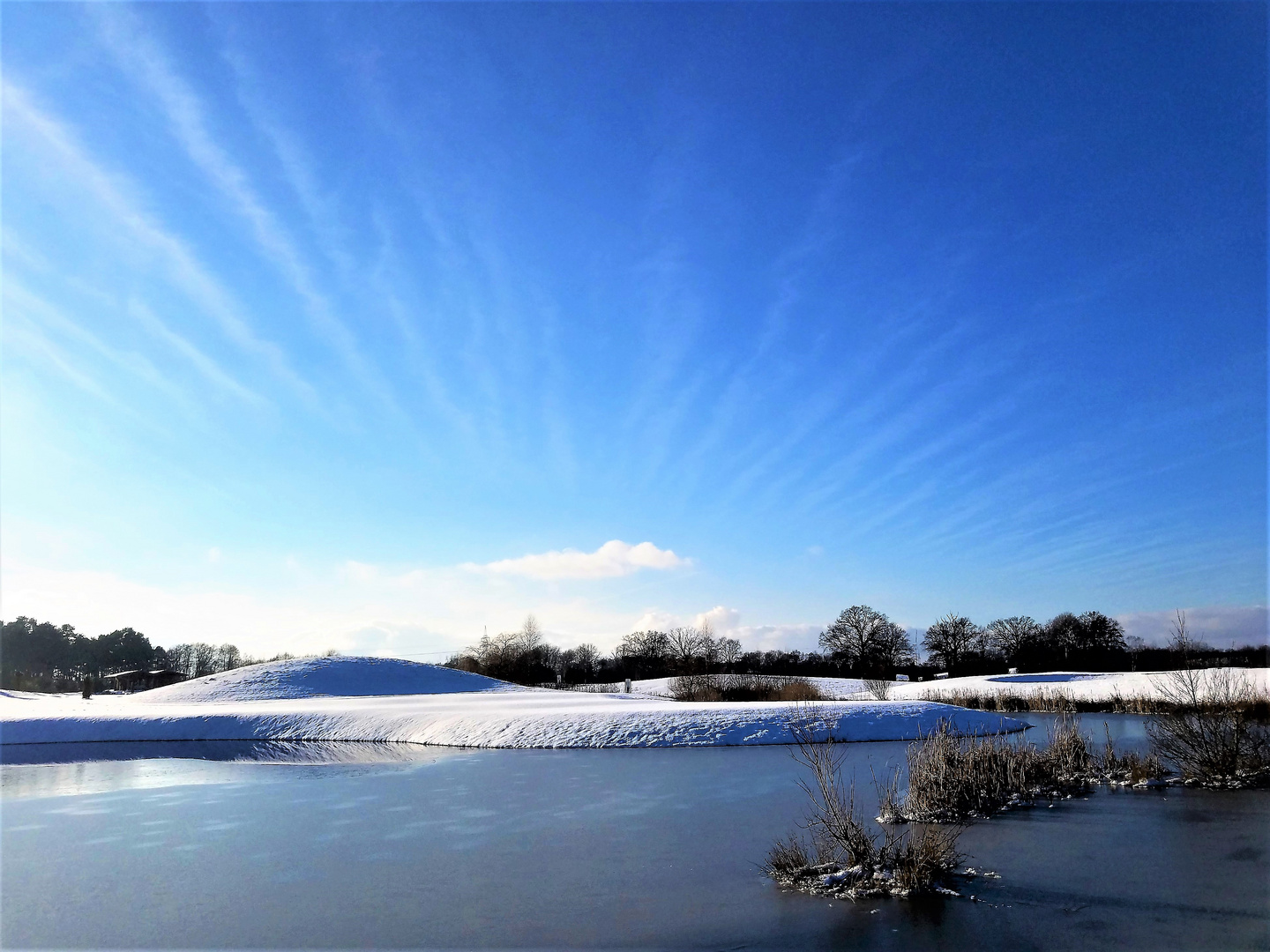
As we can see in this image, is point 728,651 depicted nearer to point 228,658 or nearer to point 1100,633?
point 1100,633

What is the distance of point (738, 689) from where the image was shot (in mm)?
38844

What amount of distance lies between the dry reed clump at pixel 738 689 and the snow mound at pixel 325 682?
1046 cm

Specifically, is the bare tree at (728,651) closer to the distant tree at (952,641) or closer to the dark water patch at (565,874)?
the distant tree at (952,641)

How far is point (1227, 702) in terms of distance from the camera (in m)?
15.8

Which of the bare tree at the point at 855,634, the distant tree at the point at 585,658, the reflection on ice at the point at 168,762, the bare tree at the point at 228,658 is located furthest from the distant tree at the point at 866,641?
the bare tree at the point at 228,658

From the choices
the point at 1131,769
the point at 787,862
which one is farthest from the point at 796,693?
the point at 787,862

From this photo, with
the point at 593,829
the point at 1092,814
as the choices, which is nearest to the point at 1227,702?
the point at 1092,814

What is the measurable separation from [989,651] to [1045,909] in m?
73.7

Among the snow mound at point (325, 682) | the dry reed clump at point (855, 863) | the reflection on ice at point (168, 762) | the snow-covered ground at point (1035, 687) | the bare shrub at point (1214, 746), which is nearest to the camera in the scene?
the dry reed clump at point (855, 863)

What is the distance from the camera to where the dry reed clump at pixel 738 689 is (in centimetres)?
3725

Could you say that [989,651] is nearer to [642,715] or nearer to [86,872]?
[642,715]

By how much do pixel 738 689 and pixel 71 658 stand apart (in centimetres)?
7673

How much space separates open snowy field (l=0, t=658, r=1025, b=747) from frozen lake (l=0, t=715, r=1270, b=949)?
623 cm

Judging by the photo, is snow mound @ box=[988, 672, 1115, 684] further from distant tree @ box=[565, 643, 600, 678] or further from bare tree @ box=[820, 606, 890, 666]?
distant tree @ box=[565, 643, 600, 678]
